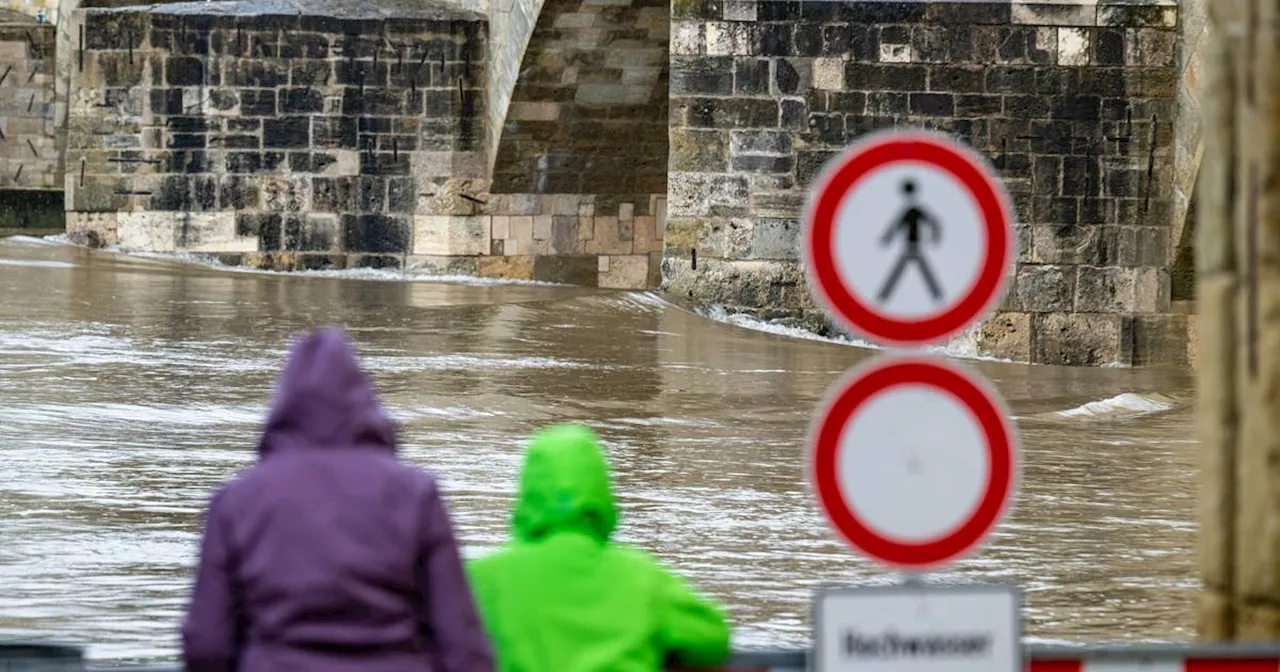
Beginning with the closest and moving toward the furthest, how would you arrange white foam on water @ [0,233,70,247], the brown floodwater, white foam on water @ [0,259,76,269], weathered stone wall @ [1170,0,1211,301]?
the brown floodwater < weathered stone wall @ [1170,0,1211,301] < white foam on water @ [0,259,76,269] < white foam on water @ [0,233,70,247]

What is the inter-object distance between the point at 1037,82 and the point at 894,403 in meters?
11.8

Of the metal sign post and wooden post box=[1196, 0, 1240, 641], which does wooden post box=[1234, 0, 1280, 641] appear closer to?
wooden post box=[1196, 0, 1240, 641]

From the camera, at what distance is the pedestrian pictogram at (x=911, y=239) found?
139 inches

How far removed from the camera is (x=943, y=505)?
135 inches

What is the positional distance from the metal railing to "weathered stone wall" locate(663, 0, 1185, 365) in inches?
444

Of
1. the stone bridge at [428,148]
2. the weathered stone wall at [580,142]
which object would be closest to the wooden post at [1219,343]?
the stone bridge at [428,148]

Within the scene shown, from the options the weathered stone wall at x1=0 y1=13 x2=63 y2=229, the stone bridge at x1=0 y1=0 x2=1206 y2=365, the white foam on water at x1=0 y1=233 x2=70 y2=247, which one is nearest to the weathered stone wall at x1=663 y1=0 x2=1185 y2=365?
the stone bridge at x1=0 y1=0 x2=1206 y2=365

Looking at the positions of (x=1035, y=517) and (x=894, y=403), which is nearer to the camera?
(x=894, y=403)

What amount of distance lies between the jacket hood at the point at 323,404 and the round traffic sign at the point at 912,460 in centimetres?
73

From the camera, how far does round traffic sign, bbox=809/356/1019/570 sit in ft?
11.3

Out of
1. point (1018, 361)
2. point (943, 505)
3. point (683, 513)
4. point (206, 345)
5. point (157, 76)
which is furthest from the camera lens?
point (157, 76)

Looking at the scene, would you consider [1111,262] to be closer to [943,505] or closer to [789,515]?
[789,515]

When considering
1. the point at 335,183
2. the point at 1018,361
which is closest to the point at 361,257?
the point at 335,183

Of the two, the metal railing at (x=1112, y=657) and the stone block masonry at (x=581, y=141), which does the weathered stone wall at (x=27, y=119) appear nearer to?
the stone block masonry at (x=581, y=141)
